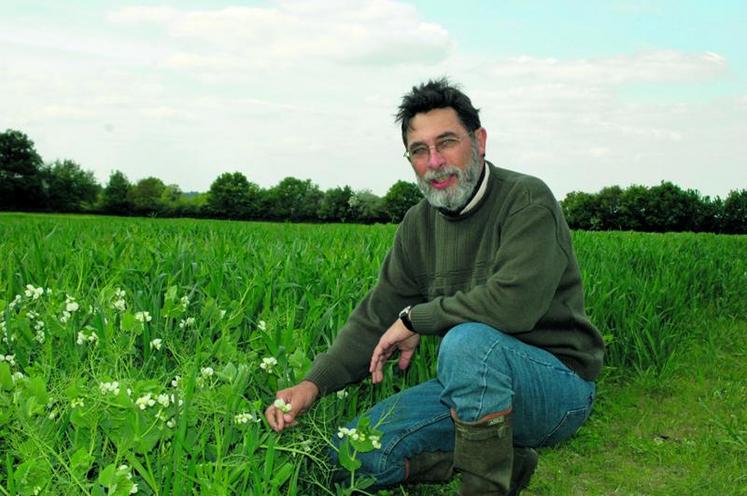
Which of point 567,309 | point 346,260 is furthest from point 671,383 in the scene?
point 567,309

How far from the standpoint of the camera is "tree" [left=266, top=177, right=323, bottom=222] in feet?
136

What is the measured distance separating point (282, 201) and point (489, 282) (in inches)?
1797

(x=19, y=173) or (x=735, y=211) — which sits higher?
(x=19, y=173)

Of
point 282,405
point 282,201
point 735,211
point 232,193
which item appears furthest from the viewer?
point 232,193

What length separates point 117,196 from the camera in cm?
5847

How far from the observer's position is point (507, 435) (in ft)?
8.34

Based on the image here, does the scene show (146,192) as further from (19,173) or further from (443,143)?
(443,143)

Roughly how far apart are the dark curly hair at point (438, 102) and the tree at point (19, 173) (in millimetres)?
56013

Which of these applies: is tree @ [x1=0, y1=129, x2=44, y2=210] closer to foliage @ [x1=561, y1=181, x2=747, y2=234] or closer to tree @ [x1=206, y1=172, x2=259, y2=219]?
tree @ [x1=206, y1=172, x2=259, y2=219]

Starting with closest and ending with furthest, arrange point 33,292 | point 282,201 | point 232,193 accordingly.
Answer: point 33,292, point 282,201, point 232,193

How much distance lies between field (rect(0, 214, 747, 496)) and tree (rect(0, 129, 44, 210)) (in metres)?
52.0

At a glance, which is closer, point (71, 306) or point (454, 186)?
point (454, 186)

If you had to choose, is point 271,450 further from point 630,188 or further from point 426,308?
point 630,188

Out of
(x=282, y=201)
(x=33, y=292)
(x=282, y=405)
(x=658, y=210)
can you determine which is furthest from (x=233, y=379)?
(x=282, y=201)
